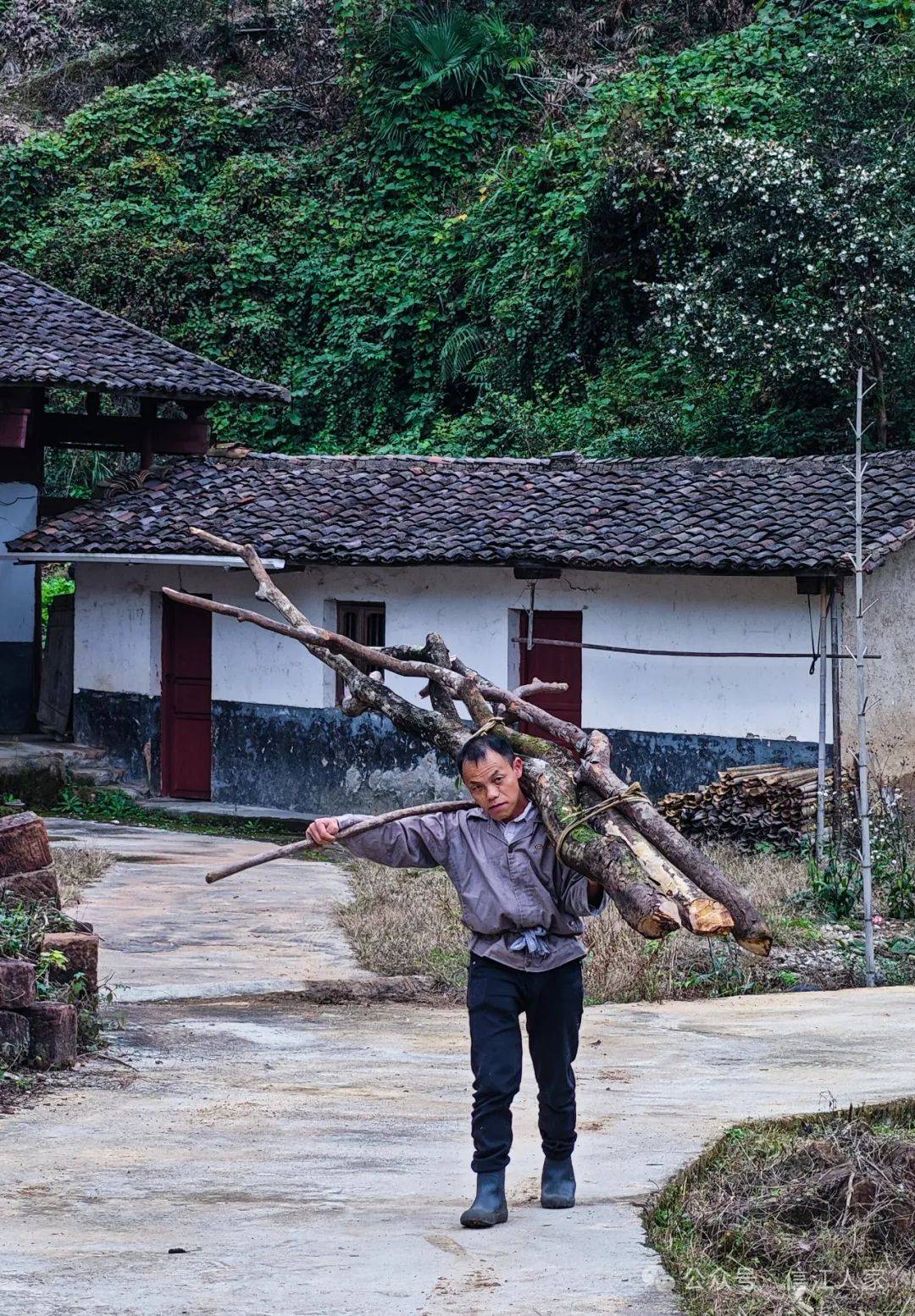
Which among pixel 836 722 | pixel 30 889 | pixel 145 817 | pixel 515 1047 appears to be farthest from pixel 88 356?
pixel 515 1047

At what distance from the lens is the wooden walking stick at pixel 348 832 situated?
16.9ft

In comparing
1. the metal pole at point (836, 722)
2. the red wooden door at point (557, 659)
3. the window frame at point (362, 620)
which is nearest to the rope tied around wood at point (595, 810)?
the metal pole at point (836, 722)

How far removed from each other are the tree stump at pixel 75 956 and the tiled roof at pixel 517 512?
7834 millimetres

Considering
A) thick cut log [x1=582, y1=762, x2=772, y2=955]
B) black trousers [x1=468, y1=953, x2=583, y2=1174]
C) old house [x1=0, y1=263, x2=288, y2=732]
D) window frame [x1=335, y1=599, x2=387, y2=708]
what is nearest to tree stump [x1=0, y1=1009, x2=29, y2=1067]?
black trousers [x1=468, y1=953, x2=583, y2=1174]

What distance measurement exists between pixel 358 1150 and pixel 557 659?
34.7 feet

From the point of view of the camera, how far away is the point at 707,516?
51.6 ft

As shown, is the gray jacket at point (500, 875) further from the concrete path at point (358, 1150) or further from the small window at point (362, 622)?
the small window at point (362, 622)

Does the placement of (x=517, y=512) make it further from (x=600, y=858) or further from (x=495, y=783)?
(x=600, y=858)

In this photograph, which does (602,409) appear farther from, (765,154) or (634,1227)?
(634,1227)

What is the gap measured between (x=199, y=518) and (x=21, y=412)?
216cm

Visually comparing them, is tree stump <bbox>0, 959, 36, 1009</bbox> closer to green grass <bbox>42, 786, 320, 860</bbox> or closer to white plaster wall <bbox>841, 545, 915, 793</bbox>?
green grass <bbox>42, 786, 320, 860</bbox>

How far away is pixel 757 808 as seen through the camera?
14.4 metres

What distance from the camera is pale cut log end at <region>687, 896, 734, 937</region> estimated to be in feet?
15.9

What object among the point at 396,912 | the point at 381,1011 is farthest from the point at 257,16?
the point at 381,1011
